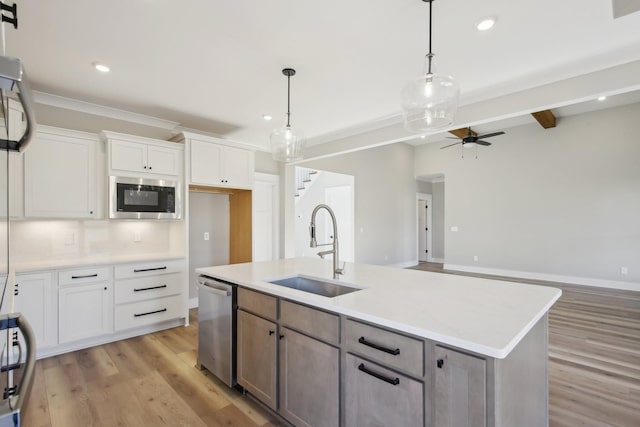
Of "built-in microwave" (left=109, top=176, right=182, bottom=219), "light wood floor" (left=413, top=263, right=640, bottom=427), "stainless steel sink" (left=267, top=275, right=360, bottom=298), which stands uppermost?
Answer: "built-in microwave" (left=109, top=176, right=182, bottom=219)

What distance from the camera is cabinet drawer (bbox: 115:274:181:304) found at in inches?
136

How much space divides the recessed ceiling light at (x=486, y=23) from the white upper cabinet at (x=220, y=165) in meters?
3.22

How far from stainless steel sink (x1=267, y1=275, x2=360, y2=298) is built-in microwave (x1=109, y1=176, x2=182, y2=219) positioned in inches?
86.2

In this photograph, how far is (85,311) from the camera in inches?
127

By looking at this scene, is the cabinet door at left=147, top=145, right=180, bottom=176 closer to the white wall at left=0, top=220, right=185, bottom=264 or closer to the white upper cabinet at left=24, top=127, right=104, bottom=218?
the white upper cabinet at left=24, top=127, right=104, bottom=218

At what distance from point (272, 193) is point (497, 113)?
3.63 m

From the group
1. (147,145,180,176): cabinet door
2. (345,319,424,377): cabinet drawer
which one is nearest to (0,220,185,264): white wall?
(147,145,180,176): cabinet door

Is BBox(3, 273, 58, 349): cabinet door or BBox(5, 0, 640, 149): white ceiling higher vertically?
BBox(5, 0, 640, 149): white ceiling

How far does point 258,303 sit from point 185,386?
1.09m

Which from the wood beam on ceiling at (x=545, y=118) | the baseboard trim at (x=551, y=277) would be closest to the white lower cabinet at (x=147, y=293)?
the wood beam on ceiling at (x=545, y=118)

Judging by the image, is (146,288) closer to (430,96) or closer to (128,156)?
(128,156)

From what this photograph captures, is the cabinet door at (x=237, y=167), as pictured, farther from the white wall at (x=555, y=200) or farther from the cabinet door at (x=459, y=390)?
the white wall at (x=555, y=200)

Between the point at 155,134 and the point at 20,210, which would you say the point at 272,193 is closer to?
the point at 155,134

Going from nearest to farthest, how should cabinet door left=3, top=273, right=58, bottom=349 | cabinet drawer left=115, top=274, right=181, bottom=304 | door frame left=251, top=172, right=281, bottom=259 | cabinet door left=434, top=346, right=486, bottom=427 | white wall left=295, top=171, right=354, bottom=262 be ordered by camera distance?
cabinet door left=434, top=346, right=486, bottom=427, cabinet door left=3, top=273, right=58, bottom=349, cabinet drawer left=115, top=274, right=181, bottom=304, door frame left=251, top=172, right=281, bottom=259, white wall left=295, top=171, right=354, bottom=262
